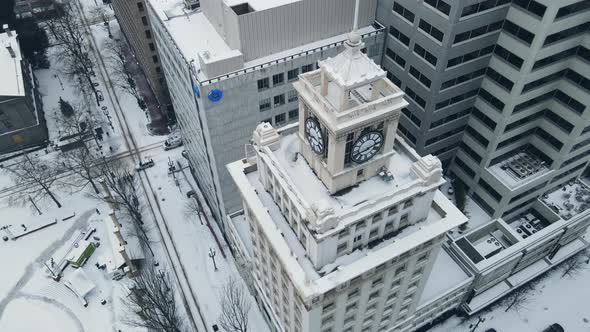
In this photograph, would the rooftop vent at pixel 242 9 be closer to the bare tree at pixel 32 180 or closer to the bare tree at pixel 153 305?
the bare tree at pixel 153 305

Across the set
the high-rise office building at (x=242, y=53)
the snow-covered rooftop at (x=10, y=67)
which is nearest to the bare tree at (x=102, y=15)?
the snow-covered rooftop at (x=10, y=67)

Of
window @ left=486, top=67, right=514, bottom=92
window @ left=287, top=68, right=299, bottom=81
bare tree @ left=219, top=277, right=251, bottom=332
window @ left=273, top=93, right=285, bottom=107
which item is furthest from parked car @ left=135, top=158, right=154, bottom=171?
window @ left=486, top=67, right=514, bottom=92

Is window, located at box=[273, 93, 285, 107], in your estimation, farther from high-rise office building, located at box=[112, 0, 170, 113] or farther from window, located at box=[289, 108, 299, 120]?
high-rise office building, located at box=[112, 0, 170, 113]

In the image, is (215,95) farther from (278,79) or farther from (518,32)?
(518,32)

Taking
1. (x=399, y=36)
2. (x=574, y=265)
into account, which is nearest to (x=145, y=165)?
(x=399, y=36)

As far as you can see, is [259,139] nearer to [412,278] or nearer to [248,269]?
[412,278]

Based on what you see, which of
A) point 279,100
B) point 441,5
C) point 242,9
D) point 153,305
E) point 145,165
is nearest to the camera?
point 441,5

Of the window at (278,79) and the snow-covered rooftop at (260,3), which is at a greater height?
the snow-covered rooftop at (260,3)
